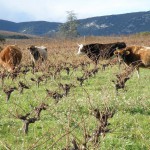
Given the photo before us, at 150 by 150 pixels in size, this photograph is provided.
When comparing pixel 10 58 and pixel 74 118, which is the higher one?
pixel 10 58

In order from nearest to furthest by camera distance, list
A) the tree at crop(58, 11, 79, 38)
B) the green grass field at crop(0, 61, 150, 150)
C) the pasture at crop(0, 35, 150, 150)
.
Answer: the pasture at crop(0, 35, 150, 150) < the green grass field at crop(0, 61, 150, 150) < the tree at crop(58, 11, 79, 38)

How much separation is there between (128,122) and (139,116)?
68 centimetres

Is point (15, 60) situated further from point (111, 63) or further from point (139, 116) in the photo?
point (139, 116)

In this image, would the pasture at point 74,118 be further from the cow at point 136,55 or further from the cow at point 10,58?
the cow at point 136,55

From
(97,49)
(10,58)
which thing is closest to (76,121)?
(10,58)

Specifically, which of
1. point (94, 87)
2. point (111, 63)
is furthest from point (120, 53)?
point (111, 63)

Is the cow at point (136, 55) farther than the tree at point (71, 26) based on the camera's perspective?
No

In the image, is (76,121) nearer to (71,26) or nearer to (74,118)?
(74,118)

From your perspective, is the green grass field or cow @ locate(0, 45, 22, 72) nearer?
the green grass field

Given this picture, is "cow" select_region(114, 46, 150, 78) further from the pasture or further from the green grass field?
the green grass field

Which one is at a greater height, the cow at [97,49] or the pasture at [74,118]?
the pasture at [74,118]

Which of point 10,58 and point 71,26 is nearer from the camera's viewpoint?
point 10,58

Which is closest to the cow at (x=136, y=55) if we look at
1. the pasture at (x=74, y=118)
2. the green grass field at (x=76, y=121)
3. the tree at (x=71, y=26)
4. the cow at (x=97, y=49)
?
the pasture at (x=74, y=118)

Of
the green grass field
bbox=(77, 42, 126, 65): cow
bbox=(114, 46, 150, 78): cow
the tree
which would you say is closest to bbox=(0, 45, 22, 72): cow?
the green grass field
